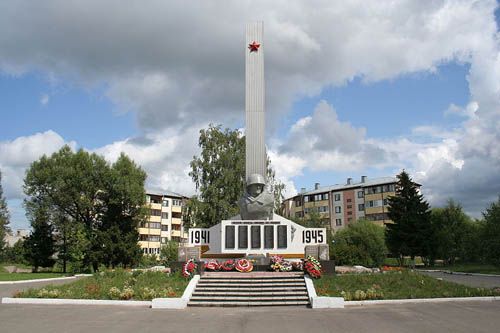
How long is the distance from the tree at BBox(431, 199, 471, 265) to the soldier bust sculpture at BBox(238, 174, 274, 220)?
23172mm

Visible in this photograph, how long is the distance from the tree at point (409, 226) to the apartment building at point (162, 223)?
3515 centimetres

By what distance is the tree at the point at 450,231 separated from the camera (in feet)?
Result: 136

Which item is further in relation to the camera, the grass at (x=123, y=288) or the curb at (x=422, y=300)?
the grass at (x=123, y=288)

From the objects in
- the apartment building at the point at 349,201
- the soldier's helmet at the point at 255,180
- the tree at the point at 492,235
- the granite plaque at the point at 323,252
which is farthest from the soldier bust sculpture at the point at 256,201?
the apartment building at the point at 349,201

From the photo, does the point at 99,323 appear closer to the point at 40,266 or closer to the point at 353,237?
the point at 40,266

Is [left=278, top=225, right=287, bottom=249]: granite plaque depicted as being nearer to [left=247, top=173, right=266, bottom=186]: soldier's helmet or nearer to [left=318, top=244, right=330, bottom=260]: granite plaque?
[left=247, top=173, right=266, bottom=186]: soldier's helmet

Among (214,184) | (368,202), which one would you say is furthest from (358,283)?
(368,202)

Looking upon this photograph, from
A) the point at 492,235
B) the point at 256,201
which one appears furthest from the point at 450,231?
the point at 256,201

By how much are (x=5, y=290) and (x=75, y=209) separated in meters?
19.8

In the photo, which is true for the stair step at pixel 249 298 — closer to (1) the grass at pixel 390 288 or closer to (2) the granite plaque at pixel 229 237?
(1) the grass at pixel 390 288

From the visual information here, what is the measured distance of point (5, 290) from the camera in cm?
1967

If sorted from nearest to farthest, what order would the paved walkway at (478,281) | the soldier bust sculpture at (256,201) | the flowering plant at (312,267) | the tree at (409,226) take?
the flowering plant at (312,267)
the paved walkway at (478,281)
the soldier bust sculpture at (256,201)
the tree at (409,226)

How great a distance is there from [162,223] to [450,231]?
46.3 metres

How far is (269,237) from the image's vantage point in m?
22.4
